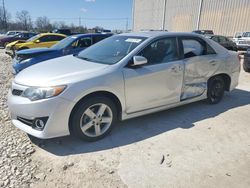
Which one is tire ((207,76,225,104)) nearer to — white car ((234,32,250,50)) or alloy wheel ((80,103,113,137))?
alloy wheel ((80,103,113,137))

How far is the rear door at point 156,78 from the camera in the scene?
11.3ft

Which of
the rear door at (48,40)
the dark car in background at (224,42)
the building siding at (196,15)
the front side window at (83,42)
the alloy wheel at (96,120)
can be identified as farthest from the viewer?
the building siding at (196,15)

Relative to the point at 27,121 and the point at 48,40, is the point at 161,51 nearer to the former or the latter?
the point at 27,121

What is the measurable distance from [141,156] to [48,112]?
4.41ft

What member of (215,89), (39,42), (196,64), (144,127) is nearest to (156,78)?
(144,127)

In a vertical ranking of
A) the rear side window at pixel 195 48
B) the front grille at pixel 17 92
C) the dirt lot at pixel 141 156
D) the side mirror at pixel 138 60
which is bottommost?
the dirt lot at pixel 141 156

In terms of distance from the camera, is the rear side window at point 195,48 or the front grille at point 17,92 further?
the rear side window at point 195,48

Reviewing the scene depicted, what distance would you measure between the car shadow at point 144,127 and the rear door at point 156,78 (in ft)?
1.18

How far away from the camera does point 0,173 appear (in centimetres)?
259

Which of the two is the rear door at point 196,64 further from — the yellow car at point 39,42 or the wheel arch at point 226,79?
the yellow car at point 39,42

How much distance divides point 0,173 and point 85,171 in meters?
0.98

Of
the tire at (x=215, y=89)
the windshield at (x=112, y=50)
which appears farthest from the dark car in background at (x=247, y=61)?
the windshield at (x=112, y=50)

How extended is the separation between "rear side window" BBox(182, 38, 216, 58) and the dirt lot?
1.26 m

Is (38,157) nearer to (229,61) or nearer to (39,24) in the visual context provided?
(229,61)
